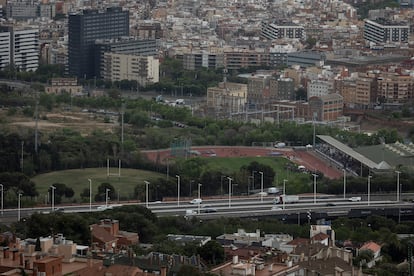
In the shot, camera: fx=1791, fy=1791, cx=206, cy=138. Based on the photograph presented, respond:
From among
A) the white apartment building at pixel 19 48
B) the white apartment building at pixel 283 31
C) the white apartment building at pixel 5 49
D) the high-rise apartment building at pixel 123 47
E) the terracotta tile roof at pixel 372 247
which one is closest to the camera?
the terracotta tile roof at pixel 372 247

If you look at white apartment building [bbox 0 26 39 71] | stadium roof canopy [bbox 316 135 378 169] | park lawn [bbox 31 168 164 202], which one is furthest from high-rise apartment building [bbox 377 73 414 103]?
park lawn [bbox 31 168 164 202]

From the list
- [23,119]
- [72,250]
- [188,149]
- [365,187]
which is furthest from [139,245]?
[23,119]

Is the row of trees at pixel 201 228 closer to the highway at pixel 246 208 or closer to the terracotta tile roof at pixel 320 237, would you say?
the terracotta tile roof at pixel 320 237

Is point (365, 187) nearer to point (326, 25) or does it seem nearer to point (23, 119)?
point (23, 119)

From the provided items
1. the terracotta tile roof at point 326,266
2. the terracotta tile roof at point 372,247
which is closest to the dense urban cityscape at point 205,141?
the terracotta tile roof at point 326,266

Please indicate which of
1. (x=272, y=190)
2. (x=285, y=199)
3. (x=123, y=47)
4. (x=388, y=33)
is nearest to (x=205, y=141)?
(x=272, y=190)

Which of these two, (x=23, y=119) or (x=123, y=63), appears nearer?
(x=23, y=119)
